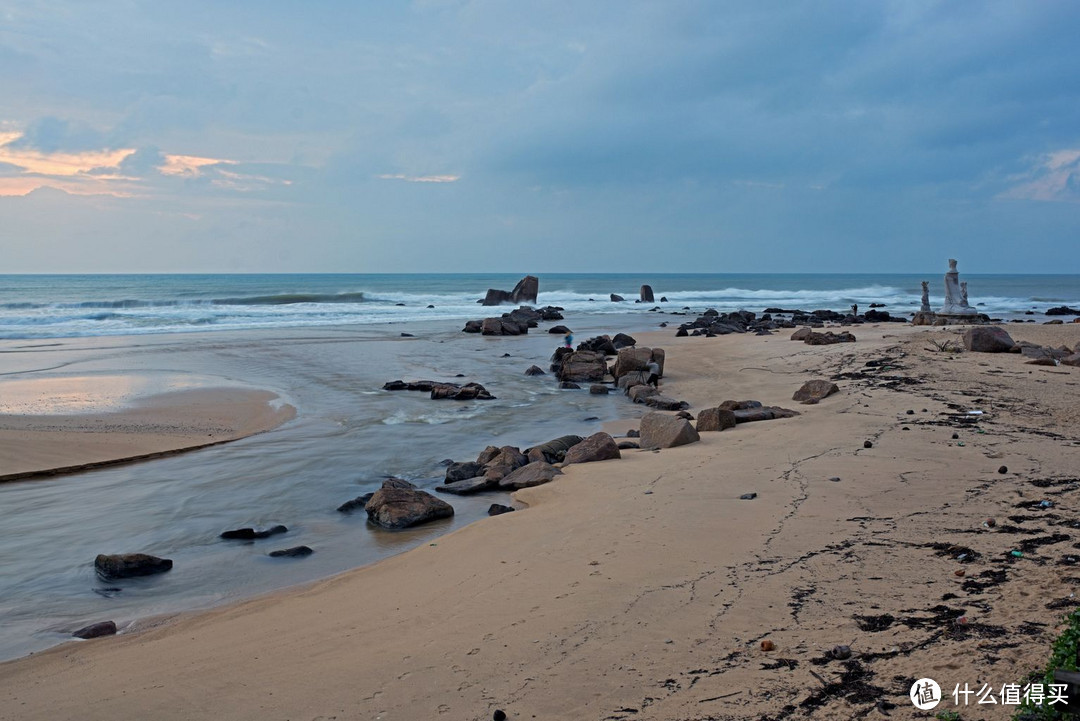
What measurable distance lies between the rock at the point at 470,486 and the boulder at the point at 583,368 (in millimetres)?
8492

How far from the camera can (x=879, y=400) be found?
33.8 feet

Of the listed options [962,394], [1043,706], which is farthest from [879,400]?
[1043,706]

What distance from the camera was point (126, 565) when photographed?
5.78 meters

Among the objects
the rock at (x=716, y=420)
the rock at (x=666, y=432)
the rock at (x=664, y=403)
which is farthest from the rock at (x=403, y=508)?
the rock at (x=664, y=403)

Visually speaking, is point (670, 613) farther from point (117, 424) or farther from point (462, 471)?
point (117, 424)

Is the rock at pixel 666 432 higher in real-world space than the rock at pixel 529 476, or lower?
higher

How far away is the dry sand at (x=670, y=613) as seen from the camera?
3.08 meters

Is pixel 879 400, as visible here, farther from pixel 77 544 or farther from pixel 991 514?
pixel 77 544

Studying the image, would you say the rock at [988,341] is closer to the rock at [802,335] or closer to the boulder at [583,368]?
the rock at [802,335]

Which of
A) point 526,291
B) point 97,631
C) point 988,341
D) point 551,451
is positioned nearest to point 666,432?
point 551,451

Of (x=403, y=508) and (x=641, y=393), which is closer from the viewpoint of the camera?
(x=403, y=508)

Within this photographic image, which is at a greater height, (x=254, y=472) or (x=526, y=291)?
(x=526, y=291)

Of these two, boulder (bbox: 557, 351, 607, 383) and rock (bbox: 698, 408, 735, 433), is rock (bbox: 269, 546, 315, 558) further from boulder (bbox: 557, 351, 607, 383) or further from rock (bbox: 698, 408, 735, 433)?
boulder (bbox: 557, 351, 607, 383)

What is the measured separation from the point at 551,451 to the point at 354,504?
2.69 m
